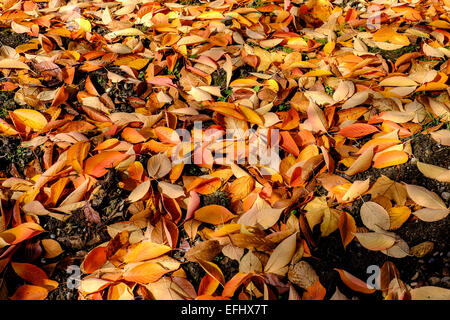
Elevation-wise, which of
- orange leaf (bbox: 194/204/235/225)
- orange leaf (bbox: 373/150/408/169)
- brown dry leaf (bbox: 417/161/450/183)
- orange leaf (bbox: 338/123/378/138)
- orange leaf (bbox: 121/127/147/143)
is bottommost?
orange leaf (bbox: 194/204/235/225)

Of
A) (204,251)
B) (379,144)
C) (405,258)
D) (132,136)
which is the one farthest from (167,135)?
(405,258)

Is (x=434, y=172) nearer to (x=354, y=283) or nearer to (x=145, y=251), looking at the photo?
(x=354, y=283)

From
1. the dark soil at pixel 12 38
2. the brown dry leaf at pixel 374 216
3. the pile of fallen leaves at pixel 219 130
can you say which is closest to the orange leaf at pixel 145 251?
the pile of fallen leaves at pixel 219 130

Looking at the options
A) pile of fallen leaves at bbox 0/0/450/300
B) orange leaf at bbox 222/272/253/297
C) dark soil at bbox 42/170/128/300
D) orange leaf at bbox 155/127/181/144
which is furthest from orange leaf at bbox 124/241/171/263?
orange leaf at bbox 155/127/181/144

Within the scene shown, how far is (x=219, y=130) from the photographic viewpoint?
1.57 metres

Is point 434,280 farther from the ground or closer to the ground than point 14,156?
closer to the ground

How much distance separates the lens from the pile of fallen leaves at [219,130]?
1.26 metres

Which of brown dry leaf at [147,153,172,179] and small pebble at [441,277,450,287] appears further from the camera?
brown dry leaf at [147,153,172,179]

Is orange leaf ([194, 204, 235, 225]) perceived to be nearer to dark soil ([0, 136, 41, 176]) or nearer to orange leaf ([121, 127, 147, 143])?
orange leaf ([121, 127, 147, 143])

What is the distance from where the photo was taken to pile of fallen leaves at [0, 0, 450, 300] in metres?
1.26

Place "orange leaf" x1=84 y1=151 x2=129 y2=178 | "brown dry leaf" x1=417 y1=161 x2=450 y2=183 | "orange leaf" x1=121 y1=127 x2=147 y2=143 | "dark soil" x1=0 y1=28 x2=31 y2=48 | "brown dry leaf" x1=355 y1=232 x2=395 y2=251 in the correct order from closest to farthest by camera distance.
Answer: "brown dry leaf" x1=355 y1=232 x2=395 y2=251 → "brown dry leaf" x1=417 y1=161 x2=450 y2=183 → "orange leaf" x1=84 y1=151 x2=129 y2=178 → "orange leaf" x1=121 y1=127 x2=147 y2=143 → "dark soil" x1=0 y1=28 x2=31 y2=48

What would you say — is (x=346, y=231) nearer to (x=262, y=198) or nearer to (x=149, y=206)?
(x=262, y=198)

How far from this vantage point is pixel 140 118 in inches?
64.6
